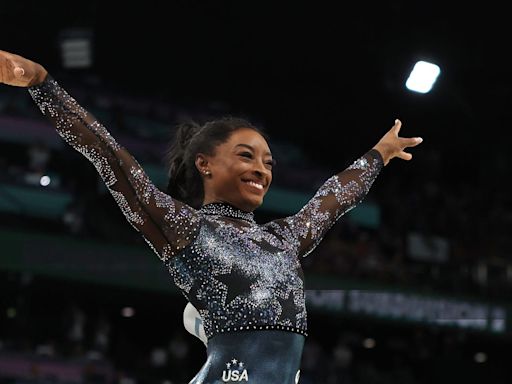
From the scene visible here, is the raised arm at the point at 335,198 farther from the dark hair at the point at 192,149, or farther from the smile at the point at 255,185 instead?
the dark hair at the point at 192,149

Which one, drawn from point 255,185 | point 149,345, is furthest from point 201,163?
point 149,345

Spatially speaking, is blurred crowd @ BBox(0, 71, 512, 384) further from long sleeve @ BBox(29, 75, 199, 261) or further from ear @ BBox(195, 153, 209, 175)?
long sleeve @ BBox(29, 75, 199, 261)

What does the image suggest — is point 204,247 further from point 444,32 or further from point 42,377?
point 444,32

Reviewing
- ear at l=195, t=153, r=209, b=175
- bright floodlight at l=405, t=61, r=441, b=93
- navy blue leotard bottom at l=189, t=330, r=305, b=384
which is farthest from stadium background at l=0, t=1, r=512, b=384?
navy blue leotard bottom at l=189, t=330, r=305, b=384

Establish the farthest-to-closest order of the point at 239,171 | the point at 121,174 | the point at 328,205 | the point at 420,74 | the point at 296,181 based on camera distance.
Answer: the point at 296,181 < the point at 420,74 < the point at 328,205 < the point at 239,171 < the point at 121,174

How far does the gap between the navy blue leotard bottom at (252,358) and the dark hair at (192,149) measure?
21.5 inches

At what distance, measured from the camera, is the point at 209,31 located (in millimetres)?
13508

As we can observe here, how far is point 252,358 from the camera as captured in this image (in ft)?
7.39

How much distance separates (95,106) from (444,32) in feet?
15.6

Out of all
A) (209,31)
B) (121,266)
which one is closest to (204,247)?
(121,266)

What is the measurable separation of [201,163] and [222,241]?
0.32m

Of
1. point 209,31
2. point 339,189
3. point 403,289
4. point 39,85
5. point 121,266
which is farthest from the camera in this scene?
point 209,31

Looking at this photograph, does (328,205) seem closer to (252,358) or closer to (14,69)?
(252,358)

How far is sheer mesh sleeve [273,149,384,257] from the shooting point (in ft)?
8.70
